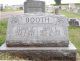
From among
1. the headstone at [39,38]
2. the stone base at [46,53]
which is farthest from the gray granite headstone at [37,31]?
the stone base at [46,53]

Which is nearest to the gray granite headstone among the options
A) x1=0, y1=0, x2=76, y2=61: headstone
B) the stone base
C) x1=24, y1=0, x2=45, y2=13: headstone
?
x1=0, y1=0, x2=76, y2=61: headstone

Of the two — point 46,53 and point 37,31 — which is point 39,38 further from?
point 46,53

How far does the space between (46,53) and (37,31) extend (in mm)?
827

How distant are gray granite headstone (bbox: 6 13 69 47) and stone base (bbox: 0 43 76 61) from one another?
1.08 ft

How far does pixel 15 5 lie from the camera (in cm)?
6084

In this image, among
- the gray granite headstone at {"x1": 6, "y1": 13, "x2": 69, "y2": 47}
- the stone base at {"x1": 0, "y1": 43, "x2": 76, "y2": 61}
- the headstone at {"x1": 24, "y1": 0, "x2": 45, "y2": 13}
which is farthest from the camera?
the headstone at {"x1": 24, "y1": 0, "x2": 45, "y2": 13}

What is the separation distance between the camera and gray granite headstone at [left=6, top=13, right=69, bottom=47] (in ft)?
31.9

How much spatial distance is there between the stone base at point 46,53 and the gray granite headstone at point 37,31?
33 cm

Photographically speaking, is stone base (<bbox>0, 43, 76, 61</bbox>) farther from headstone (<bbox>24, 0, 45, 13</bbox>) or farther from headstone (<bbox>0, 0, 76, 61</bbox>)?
headstone (<bbox>24, 0, 45, 13</bbox>)

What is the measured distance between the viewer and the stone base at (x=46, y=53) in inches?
368

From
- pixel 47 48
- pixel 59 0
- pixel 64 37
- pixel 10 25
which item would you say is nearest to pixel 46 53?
pixel 47 48

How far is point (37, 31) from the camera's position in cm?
988

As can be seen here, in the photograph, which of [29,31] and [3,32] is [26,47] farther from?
[3,32]

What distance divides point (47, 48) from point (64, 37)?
25.1 inches
